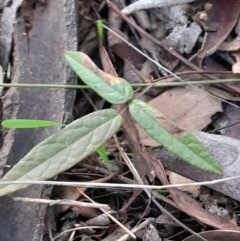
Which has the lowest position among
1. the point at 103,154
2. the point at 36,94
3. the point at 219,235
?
the point at 219,235

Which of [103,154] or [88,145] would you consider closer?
[88,145]

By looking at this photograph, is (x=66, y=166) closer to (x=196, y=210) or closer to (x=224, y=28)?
(x=196, y=210)

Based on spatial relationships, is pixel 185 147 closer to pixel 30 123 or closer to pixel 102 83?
pixel 102 83

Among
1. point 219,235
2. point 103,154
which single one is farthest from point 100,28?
point 219,235

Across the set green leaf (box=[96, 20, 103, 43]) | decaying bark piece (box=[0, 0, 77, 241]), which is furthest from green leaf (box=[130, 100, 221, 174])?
green leaf (box=[96, 20, 103, 43])

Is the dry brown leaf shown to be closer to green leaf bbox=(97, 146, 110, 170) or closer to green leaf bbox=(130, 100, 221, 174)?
green leaf bbox=(130, 100, 221, 174)

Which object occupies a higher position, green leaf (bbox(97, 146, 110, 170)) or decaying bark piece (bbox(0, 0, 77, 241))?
decaying bark piece (bbox(0, 0, 77, 241))

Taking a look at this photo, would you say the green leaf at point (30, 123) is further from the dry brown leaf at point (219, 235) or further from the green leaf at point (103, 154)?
the dry brown leaf at point (219, 235)

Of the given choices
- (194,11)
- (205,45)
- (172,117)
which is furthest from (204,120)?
(194,11)
